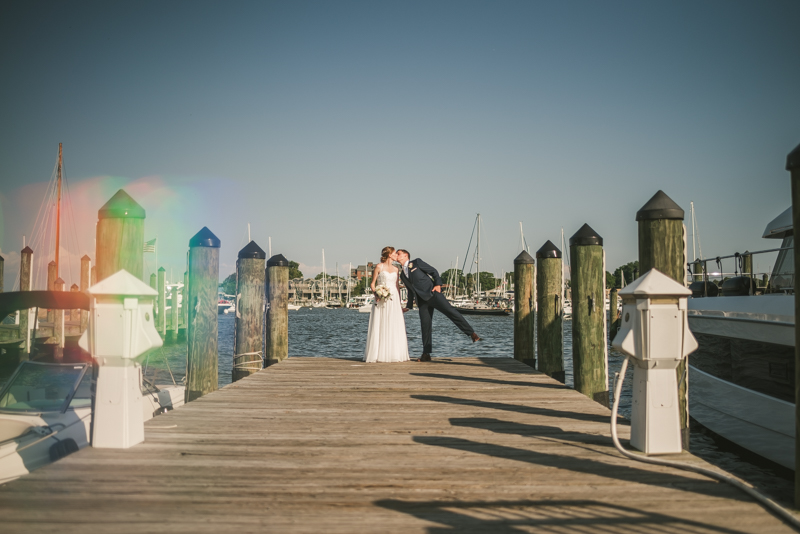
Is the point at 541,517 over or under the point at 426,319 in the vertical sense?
under

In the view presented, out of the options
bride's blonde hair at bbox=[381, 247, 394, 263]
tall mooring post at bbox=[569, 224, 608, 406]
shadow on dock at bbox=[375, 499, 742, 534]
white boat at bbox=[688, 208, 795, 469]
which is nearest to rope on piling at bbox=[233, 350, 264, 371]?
bride's blonde hair at bbox=[381, 247, 394, 263]

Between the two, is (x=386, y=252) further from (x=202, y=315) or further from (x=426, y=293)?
(x=202, y=315)

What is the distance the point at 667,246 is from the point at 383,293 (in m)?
5.50

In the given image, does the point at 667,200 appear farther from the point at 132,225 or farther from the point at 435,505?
the point at 132,225

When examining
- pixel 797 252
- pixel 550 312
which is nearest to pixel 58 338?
pixel 550 312

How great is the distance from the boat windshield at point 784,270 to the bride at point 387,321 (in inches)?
231

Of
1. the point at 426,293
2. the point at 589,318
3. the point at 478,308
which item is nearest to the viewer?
the point at 589,318

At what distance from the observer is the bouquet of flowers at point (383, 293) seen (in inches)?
374

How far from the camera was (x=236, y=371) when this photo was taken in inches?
332

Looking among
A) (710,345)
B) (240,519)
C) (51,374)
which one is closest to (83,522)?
(240,519)

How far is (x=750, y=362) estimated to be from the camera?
751 centimetres

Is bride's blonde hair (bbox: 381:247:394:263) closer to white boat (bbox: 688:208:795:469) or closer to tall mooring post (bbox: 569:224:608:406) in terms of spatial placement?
tall mooring post (bbox: 569:224:608:406)

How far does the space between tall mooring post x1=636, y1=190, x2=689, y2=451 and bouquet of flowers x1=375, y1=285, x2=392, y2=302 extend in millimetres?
5312

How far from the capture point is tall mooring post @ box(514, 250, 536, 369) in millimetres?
9523
